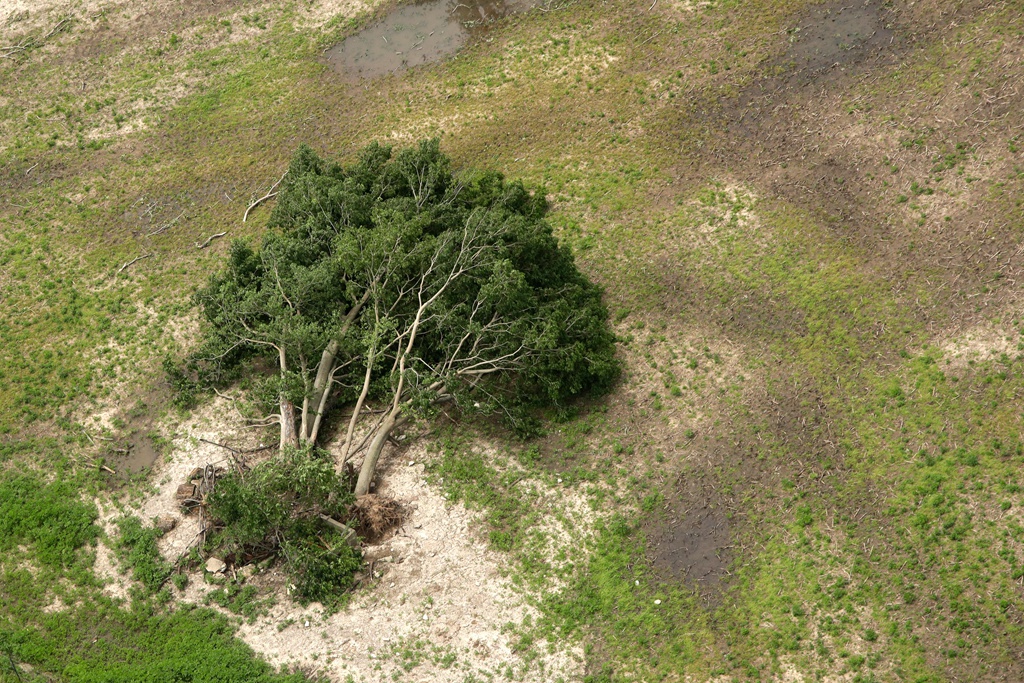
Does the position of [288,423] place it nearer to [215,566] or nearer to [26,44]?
[215,566]

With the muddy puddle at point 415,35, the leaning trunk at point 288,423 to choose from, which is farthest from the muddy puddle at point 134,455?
the muddy puddle at point 415,35

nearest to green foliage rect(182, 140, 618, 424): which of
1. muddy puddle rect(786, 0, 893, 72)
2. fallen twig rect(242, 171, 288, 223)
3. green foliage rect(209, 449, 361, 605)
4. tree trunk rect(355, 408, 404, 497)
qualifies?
tree trunk rect(355, 408, 404, 497)

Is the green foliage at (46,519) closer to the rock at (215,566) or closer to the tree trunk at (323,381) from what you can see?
the rock at (215,566)

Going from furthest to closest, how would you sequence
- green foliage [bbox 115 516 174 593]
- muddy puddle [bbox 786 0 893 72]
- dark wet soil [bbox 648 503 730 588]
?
1. muddy puddle [bbox 786 0 893 72]
2. green foliage [bbox 115 516 174 593]
3. dark wet soil [bbox 648 503 730 588]

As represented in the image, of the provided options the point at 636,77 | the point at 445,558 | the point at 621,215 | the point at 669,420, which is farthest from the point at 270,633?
the point at 636,77

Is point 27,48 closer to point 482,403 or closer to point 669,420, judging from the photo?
point 482,403

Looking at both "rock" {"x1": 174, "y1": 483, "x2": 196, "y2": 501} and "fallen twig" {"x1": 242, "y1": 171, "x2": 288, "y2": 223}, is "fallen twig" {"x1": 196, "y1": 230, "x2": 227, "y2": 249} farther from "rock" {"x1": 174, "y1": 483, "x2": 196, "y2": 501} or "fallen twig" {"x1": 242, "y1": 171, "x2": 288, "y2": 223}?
"rock" {"x1": 174, "y1": 483, "x2": 196, "y2": 501}

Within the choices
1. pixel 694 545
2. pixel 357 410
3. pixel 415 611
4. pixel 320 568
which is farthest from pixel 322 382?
pixel 694 545
